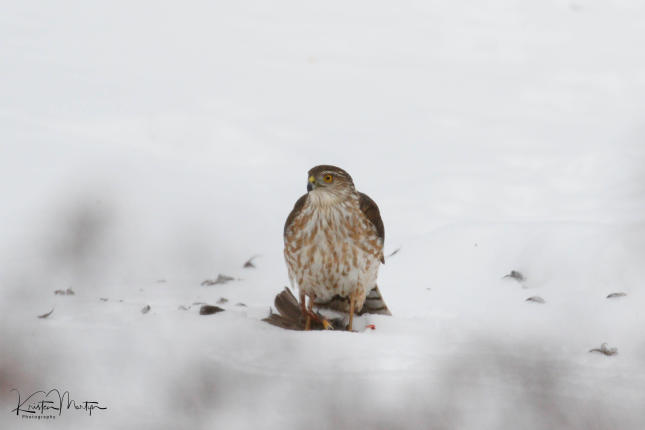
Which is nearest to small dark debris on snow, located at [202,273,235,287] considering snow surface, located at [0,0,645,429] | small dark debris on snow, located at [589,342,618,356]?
snow surface, located at [0,0,645,429]

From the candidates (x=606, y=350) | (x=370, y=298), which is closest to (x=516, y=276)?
(x=370, y=298)

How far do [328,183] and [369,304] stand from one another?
75cm

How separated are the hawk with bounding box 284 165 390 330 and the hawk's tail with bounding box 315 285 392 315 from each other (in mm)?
137

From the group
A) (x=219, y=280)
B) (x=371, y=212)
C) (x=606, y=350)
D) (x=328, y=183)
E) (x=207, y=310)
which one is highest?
(x=328, y=183)

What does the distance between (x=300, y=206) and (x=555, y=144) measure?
15.8ft

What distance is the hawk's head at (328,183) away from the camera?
15.0 feet

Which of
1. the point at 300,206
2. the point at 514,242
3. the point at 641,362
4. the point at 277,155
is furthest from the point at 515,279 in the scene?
the point at 277,155

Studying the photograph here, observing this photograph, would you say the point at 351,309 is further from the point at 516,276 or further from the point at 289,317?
the point at 516,276

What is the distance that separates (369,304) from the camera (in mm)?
4883

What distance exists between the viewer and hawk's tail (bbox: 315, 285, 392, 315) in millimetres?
4852

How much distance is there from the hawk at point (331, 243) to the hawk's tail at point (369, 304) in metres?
0.14

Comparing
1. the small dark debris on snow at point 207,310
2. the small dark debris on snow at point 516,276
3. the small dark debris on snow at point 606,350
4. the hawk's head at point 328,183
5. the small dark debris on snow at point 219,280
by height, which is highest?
the hawk's head at point 328,183

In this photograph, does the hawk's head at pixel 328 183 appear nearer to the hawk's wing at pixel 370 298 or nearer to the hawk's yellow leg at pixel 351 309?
the hawk's wing at pixel 370 298

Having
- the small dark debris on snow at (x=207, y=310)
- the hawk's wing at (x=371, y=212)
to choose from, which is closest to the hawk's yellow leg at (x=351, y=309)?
the hawk's wing at (x=371, y=212)
